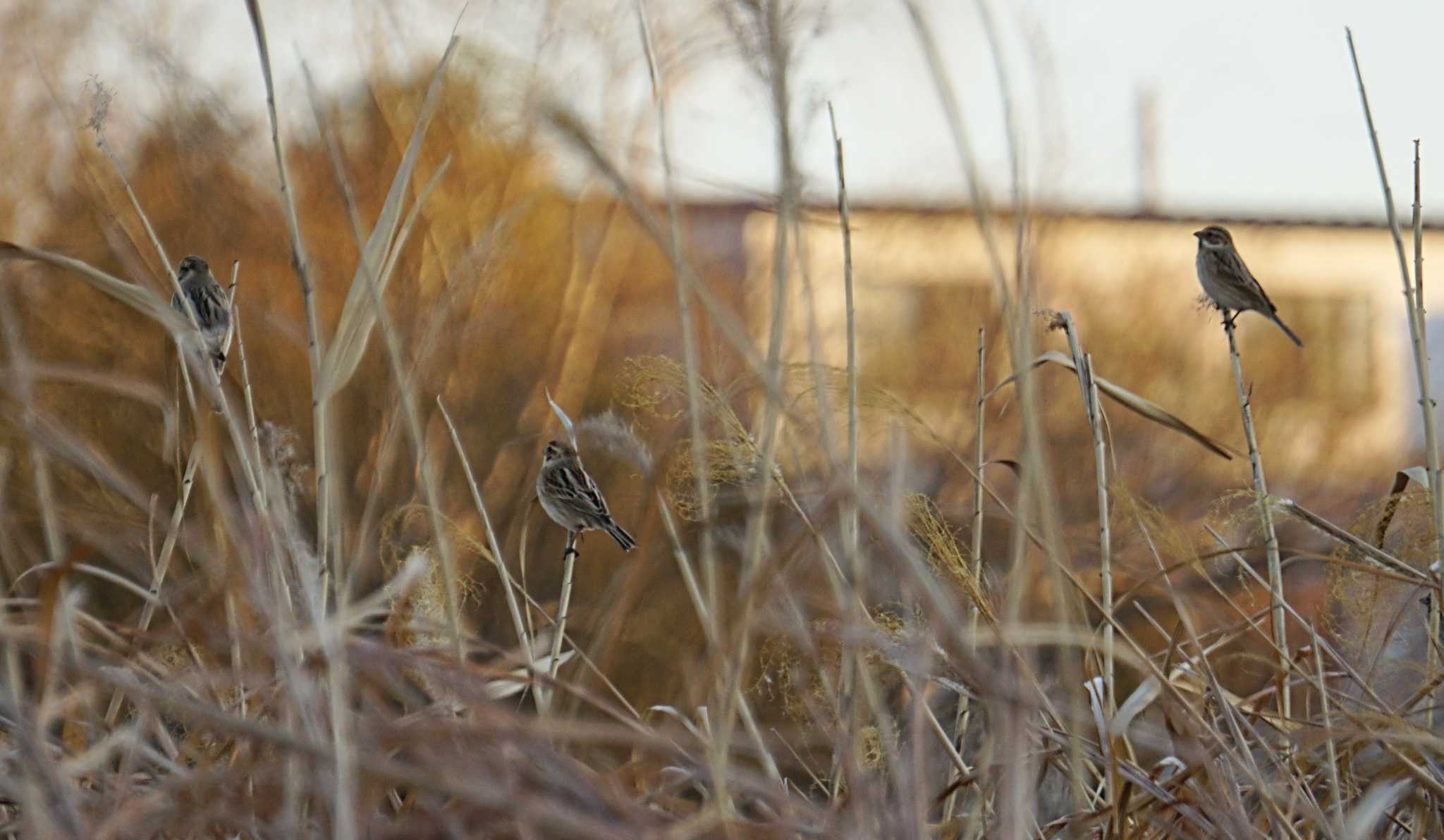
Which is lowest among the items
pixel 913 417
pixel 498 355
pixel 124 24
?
pixel 498 355

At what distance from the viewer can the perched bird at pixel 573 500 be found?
1.26 m

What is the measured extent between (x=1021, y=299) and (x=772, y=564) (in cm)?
14

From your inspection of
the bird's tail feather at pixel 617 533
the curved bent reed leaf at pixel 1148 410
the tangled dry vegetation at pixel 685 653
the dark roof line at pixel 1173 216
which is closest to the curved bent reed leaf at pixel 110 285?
the tangled dry vegetation at pixel 685 653

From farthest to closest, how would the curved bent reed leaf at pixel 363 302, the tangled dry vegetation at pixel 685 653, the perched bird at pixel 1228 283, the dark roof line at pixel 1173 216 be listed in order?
the dark roof line at pixel 1173 216
the perched bird at pixel 1228 283
the curved bent reed leaf at pixel 363 302
the tangled dry vegetation at pixel 685 653

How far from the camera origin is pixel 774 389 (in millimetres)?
308

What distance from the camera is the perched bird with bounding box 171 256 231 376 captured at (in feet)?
2.79

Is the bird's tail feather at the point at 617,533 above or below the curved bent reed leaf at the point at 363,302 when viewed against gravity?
below

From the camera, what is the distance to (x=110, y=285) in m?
0.34

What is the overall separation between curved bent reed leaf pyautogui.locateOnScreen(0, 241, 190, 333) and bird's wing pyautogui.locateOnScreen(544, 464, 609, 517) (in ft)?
3.02

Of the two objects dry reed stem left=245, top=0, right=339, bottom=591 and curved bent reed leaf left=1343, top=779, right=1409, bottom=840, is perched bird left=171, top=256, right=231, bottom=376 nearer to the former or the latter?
dry reed stem left=245, top=0, right=339, bottom=591

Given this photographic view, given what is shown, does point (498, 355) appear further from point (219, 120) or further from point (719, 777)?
point (719, 777)

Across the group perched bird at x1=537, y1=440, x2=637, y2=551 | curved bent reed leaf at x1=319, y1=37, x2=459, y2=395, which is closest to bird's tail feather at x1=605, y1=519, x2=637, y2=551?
perched bird at x1=537, y1=440, x2=637, y2=551

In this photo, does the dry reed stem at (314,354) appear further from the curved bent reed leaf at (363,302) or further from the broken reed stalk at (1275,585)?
the broken reed stalk at (1275,585)

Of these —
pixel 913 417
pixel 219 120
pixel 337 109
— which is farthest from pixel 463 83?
pixel 913 417
